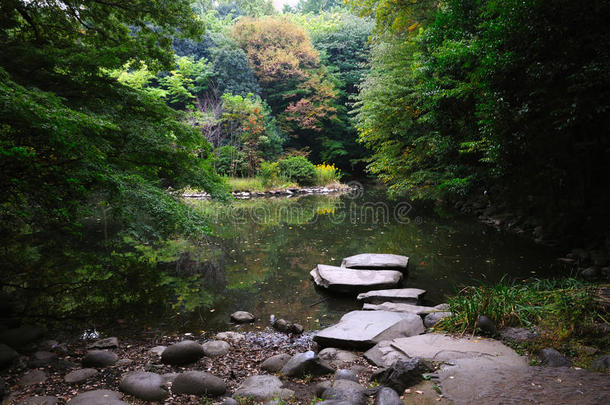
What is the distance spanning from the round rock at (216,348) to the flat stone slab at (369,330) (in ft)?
2.70

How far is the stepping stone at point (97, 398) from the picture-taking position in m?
2.01

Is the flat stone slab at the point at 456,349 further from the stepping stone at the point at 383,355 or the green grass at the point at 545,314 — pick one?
the green grass at the point at 545,314

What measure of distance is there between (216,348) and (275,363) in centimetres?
62

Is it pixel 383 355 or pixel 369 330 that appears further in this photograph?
pixel 369 330

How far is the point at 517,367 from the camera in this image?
86.3 inches

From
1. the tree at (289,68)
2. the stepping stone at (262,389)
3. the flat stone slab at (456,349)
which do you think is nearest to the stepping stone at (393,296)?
the flat stone slab at (456,349)

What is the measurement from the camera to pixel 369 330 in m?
3.14

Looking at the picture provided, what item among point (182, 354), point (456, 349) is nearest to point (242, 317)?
point (182, 354)

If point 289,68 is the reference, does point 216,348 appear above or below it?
below

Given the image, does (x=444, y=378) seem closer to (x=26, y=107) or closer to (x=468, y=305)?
(x=468, y=305)

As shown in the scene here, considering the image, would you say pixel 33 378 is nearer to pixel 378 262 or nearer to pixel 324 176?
pixel 378 262

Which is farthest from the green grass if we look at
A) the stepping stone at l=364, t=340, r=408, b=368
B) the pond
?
the pond

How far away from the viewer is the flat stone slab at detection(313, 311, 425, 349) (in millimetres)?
3010

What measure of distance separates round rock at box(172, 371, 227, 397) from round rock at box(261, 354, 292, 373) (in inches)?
17.4
